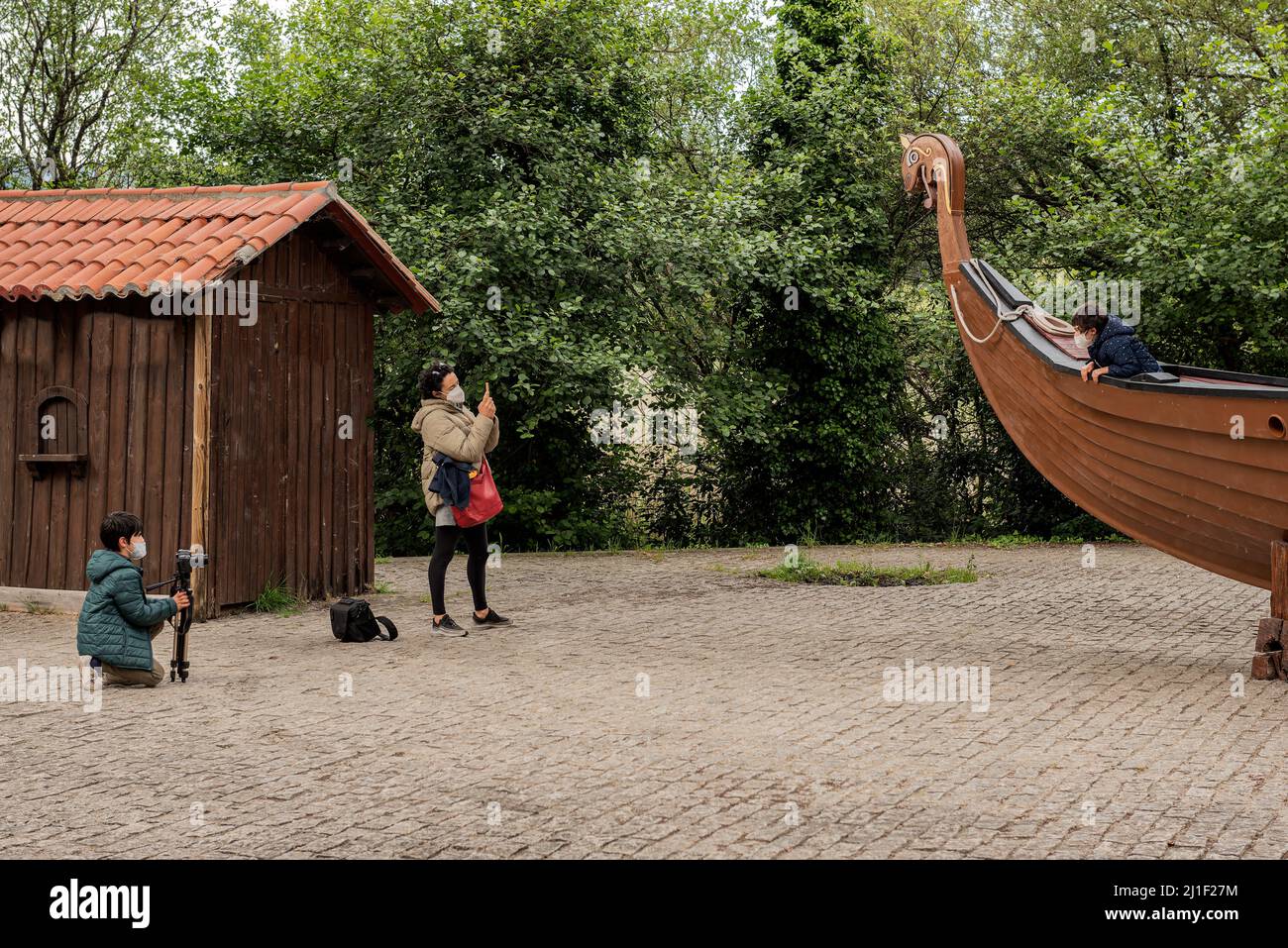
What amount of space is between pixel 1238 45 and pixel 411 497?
43.7 ft

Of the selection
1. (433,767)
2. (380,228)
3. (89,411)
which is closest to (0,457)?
(89,411)

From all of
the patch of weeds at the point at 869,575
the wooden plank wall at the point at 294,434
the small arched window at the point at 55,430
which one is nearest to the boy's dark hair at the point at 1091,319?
the patch of weeds at the point at 869,575

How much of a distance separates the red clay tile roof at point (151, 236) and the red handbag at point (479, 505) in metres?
2.78

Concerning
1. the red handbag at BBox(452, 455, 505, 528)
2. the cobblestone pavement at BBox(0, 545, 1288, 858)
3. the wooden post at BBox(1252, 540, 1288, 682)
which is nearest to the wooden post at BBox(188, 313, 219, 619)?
the cobblestone pavement at BBox(0, 545, 1288, 858)

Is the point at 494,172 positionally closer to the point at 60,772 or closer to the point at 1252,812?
the point at 60,772

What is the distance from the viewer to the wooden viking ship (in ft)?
27.8

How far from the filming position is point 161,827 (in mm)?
5484

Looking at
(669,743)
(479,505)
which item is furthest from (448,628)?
(669,743)

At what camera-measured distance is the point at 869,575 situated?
50.1ft

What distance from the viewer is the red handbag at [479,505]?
35.1 ft

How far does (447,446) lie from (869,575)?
6.26m

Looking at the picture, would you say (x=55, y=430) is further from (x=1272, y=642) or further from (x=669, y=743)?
(x=1272, y=642)

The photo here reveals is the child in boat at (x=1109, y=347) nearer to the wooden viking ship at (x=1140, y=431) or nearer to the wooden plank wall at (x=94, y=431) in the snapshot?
the wooden viking ship at (x=1140, y=431)

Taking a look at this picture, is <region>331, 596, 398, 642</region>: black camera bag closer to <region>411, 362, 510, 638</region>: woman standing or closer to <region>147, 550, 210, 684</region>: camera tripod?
<region>411, 362, 510, 638</region>: woman standing
